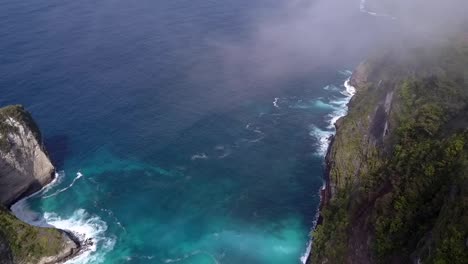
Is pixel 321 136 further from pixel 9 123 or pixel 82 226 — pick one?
pixel 9 123

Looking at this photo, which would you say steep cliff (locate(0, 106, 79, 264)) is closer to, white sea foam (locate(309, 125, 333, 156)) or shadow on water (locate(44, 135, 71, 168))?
shadow on water (locate(44, 135, 71, 168))

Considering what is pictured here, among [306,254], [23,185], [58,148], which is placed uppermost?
[58,148]

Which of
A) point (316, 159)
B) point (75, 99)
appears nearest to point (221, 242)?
point (316, 159)

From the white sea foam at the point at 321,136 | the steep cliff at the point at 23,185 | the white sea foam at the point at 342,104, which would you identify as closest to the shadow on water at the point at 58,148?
the steep cliff at the point at 23,185

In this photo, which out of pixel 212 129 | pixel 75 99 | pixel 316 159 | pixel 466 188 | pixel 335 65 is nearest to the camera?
pixel 466 188

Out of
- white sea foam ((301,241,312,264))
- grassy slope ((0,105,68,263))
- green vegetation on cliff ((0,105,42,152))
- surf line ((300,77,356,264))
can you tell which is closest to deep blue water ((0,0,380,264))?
white sea foam ((301,241,312,264))

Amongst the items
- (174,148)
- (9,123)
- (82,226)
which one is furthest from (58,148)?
(82,226)

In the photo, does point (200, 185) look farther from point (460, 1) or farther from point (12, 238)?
point (460, 1)
